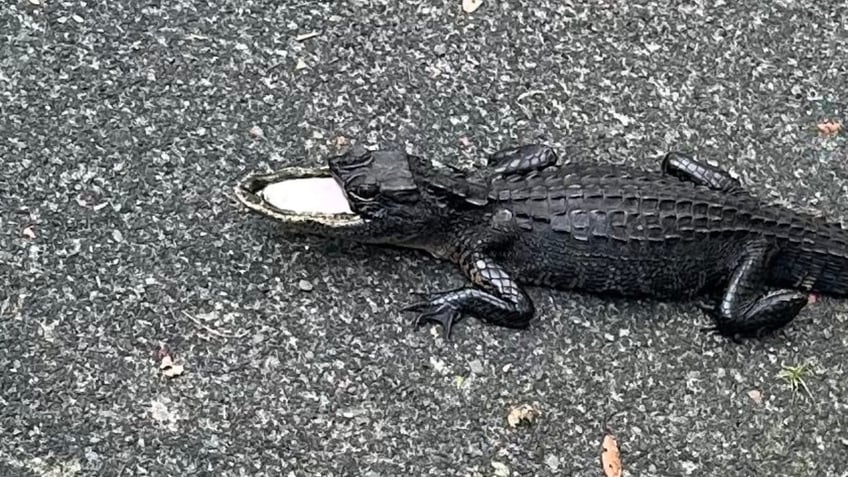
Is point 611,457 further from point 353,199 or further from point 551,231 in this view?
point 353,199

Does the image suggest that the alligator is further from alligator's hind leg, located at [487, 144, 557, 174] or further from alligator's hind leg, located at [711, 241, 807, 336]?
alligator's hind leg, located at [487, 144, 557, 174]

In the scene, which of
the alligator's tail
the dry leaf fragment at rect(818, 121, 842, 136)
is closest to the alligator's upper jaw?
the alligator's tail

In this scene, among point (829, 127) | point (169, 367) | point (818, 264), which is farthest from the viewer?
point (829, 127)

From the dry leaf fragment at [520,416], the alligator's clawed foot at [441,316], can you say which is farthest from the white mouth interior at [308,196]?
the dry leaf fragment at [520,416]

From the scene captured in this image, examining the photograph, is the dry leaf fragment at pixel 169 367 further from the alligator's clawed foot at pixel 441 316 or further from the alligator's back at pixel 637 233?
the alligator's back at pixel 637 233

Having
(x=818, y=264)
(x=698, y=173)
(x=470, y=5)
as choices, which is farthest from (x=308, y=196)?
(x=818, y=264)

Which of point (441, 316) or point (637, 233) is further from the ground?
point (637, 233)

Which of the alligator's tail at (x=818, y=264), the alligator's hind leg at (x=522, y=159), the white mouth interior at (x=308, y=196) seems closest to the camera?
the white mouth interior at (x=308, y=196)
